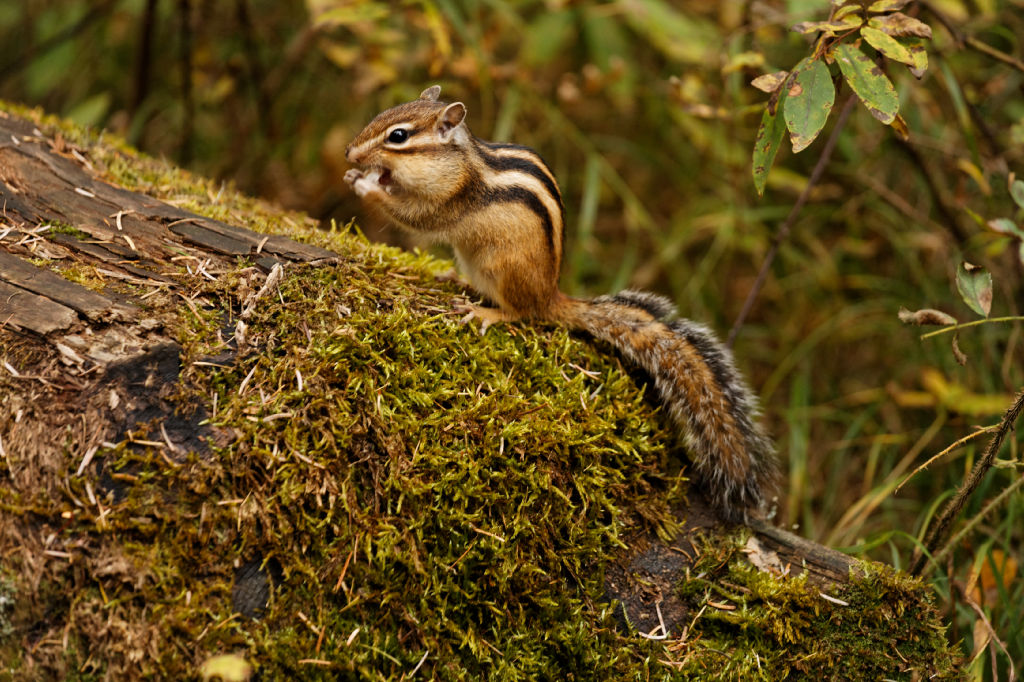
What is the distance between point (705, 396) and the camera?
227 centimetres

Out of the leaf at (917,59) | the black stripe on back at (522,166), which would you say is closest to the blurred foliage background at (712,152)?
the black stripe on back at (522,166)

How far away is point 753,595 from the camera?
209 cm

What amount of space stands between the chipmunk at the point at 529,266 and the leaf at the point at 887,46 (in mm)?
907

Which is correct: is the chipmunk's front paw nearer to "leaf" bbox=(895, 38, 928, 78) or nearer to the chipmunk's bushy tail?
the chipmunk's bushy tail

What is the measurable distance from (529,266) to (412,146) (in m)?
0.65

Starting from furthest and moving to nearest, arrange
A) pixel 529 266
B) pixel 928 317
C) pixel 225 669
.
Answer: pixel 529 266, pixel 928 317, pixel 225 669

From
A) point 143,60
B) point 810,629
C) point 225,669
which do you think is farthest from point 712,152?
point 225,669

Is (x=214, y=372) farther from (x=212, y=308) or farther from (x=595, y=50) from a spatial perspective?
(x=595, y=50)

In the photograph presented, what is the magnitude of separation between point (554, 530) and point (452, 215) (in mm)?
1247

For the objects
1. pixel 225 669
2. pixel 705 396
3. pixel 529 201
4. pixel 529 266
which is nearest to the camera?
pixel 225 669

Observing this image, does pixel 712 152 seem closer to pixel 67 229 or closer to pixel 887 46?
pixel 887 46

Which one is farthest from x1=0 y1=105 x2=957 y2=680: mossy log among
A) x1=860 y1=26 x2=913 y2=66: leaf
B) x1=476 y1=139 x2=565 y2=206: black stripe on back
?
x1=860 y1=26 x2=913 y2=66: leaf

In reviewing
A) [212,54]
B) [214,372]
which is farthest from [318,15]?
[214,372]

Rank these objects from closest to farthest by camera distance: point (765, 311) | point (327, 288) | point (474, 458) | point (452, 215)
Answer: point (474, 458) → point (327, 288) → point (452, 215) → point (765, 311)
